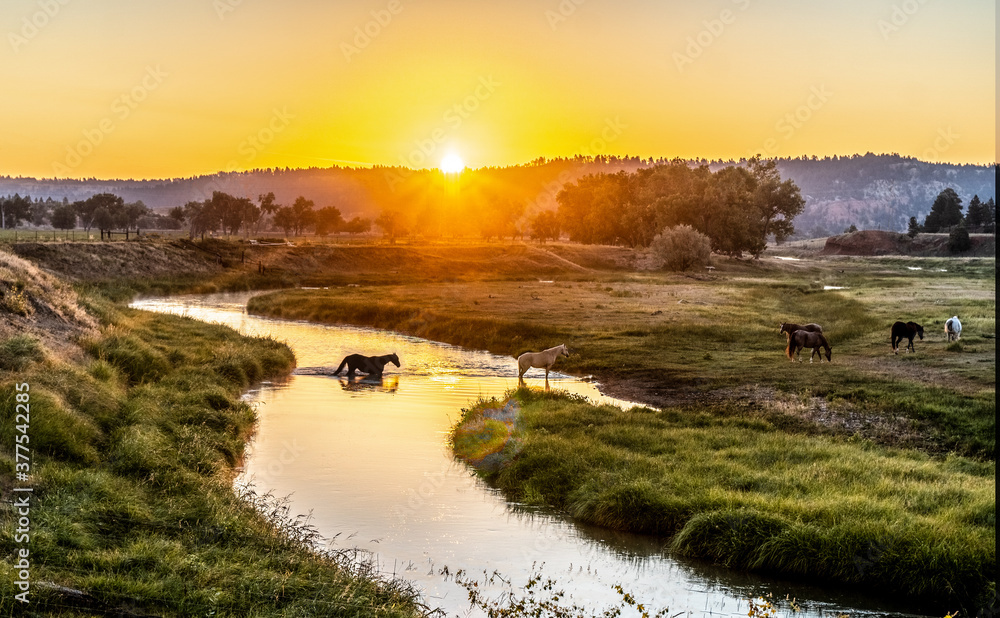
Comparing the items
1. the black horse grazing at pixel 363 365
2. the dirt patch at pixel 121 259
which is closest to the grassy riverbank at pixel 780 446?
the black horse grazing at pixel 363 365

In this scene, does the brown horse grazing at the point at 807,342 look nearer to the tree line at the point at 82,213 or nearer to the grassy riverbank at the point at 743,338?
the grassy riverbank at the point at 743,338

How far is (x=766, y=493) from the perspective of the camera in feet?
60.0


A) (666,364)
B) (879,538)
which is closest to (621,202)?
(666,364)

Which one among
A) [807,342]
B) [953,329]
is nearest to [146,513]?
[807,342]

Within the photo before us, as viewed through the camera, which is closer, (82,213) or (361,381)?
(361,381)

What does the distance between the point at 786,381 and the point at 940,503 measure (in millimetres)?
14008

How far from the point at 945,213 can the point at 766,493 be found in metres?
194

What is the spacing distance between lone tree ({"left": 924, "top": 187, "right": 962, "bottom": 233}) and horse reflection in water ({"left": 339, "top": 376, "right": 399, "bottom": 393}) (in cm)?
17922

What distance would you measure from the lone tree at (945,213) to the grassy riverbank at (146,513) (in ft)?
627

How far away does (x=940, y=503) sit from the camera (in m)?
17.1

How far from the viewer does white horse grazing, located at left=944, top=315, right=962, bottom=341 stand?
123 feet

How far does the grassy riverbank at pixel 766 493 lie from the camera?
1521cm

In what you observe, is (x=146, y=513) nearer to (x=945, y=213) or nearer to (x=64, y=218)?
(x=64, y=218)

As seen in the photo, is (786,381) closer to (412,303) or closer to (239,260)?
(412,303)
